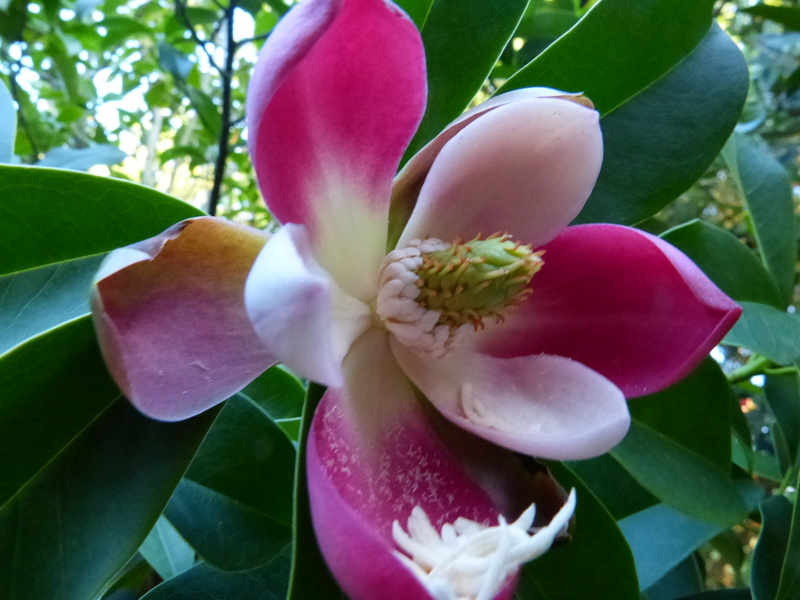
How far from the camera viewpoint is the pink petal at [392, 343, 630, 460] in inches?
17.2

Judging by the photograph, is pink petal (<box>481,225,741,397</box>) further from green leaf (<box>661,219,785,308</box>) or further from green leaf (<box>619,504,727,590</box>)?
green leaf (<box>619,504,727,590</box>)

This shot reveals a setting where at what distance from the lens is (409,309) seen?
0.50 m

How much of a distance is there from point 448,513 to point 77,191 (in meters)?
0.34

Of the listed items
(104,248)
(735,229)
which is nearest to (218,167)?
(104,248)

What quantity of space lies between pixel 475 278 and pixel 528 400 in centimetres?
10

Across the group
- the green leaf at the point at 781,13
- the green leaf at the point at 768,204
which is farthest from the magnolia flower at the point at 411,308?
the green leaf at the point at 781,13

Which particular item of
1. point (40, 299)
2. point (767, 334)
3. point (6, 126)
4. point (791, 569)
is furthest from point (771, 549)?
point (6, 126)

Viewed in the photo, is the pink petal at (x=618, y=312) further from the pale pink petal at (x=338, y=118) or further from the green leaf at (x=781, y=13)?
the green leaf at (x=781, y=13)

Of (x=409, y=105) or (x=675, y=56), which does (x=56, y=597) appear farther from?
(x=675, y=56)

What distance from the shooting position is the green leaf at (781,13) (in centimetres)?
114

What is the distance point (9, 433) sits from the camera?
1.38ft

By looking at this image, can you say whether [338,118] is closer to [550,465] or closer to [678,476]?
[550,465]

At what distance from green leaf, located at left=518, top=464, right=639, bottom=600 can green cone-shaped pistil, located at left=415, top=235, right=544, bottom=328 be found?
0.56 feet

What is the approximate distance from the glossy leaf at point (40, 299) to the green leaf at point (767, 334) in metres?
0.62
